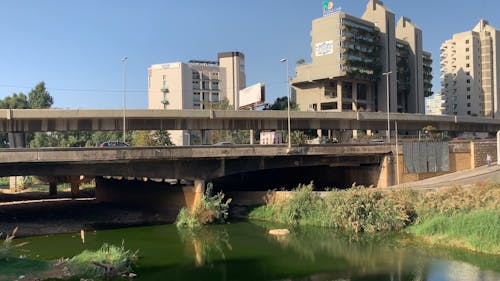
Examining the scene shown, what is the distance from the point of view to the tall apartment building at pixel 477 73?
17112 centimetres

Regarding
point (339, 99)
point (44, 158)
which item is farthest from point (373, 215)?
point (339, 99)

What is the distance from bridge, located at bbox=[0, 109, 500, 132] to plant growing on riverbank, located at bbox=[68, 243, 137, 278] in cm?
3789

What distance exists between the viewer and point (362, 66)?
12606cm

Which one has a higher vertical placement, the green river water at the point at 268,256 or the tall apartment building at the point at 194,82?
the tall apartment building at the point at 194,82

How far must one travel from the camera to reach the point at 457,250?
103 ft

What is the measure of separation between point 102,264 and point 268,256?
11.5 m

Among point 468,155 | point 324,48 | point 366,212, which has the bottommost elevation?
point 366,212

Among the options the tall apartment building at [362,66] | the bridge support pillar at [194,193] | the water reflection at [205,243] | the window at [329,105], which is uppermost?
the tall apartment building at [362,66]

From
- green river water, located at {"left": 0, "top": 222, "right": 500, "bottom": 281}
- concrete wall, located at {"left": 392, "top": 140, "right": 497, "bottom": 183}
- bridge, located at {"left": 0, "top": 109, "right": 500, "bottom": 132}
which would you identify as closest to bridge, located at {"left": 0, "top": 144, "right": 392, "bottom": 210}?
green river water, located at {"left": 0, "top": 222, "right": 500, "bottom": 281}

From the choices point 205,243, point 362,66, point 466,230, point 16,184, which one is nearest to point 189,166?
point 205,243

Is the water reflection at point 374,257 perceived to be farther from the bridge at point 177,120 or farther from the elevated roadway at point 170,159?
the bridge at point 177,120

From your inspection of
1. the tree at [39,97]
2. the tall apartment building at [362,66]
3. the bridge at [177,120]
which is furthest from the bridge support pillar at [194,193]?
the tree at [39,97]

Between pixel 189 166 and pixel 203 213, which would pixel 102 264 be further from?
pixel 189 166

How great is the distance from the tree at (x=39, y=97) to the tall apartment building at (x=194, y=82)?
3243 centimetres
